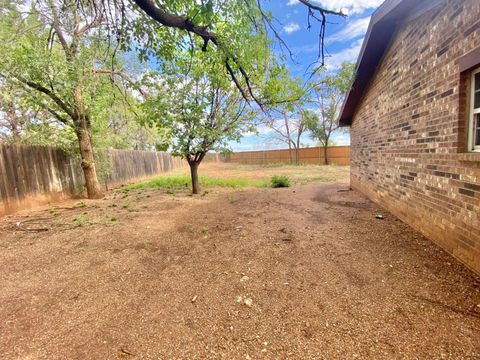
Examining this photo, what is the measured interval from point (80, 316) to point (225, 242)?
2.05 m

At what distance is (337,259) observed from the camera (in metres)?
3.04

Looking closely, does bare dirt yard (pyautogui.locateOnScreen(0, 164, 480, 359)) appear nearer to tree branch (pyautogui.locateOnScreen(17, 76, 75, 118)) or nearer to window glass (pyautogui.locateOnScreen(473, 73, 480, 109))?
window glass (pyautogui.locateOnScreen(473, 73, 480, 109))

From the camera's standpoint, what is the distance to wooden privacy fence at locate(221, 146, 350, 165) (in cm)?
2208

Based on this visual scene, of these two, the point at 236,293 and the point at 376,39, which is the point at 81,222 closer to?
the point at 236,293

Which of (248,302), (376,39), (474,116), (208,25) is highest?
(376,39)

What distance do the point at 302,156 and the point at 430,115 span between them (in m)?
22.2

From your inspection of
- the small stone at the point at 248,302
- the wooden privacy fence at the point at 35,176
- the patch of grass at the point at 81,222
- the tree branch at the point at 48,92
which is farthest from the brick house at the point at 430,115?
the wooden privacy fence at the point at 35,176

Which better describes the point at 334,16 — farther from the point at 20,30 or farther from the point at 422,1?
the point at 20,30

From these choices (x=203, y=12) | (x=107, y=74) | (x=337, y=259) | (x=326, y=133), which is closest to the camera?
(x=203, y=12)

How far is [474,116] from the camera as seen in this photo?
9.09ft

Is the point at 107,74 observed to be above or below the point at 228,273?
above

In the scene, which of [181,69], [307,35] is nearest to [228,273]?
[307,35]

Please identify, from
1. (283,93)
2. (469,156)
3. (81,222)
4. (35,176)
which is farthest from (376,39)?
(35,176)

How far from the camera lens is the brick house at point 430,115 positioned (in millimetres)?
2721
